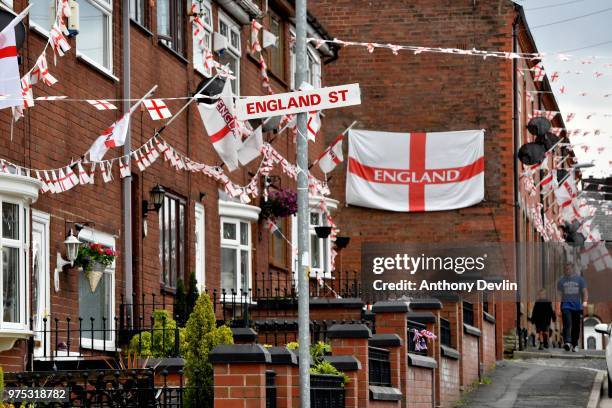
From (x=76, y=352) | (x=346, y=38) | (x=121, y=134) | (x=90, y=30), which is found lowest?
(x=76, y=352)

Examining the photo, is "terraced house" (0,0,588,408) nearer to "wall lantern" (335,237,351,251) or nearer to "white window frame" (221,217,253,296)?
"white window frame" (221,217,253,296)

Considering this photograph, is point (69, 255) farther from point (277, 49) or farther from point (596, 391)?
point (277, 49)

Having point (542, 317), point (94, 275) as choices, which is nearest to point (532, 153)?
point (542, 317)

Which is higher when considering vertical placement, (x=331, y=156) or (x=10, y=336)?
(x=331, y=156)

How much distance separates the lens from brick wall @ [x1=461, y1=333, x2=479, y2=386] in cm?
2517

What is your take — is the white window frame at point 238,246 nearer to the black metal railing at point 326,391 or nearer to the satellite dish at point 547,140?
the satellite dish at point 547,140

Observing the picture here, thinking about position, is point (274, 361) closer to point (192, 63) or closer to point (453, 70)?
point (192, 63)

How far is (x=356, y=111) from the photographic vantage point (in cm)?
3759

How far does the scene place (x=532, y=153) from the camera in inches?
1427

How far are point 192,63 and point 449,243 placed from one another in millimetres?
11820

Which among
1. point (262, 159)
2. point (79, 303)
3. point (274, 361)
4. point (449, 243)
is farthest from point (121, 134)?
point (449, 243)

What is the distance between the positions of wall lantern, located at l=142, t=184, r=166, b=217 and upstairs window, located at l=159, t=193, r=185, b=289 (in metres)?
1.07

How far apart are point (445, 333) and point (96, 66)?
7.06m

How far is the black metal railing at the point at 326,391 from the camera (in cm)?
1593
